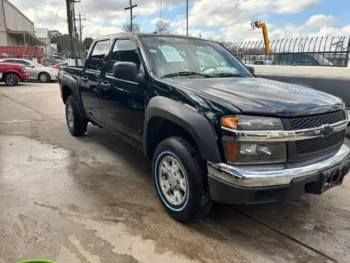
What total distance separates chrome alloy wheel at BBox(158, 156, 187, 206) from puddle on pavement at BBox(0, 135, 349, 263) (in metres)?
0.22

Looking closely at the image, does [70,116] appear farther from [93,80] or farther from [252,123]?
[252,123]

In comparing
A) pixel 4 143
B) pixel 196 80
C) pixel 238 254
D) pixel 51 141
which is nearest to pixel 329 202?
pixel 238 254

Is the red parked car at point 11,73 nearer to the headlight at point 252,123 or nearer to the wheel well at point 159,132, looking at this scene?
the wheel well at point 159,132

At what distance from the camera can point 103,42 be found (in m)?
4.84

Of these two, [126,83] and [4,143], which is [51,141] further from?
[126,83]

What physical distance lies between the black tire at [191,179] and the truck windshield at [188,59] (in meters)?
0.91

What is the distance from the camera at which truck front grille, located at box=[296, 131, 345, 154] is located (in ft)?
8.46

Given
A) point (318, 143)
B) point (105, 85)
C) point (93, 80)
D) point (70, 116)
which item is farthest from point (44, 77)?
point (318, 143)

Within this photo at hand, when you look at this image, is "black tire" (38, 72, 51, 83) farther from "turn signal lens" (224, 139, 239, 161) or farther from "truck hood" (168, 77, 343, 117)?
"turn signal lens" (224, 139, 239, 161)

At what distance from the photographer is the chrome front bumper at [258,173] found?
240 centimetres

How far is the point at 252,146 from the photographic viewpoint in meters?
2.47

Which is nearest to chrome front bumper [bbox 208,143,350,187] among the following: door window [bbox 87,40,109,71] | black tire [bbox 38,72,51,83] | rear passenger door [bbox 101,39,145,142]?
rear passenger door [bbox 101,39,145,142]

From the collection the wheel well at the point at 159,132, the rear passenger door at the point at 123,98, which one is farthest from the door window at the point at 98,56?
the wheel well at the point at 159,132

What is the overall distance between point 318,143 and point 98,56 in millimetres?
3428
